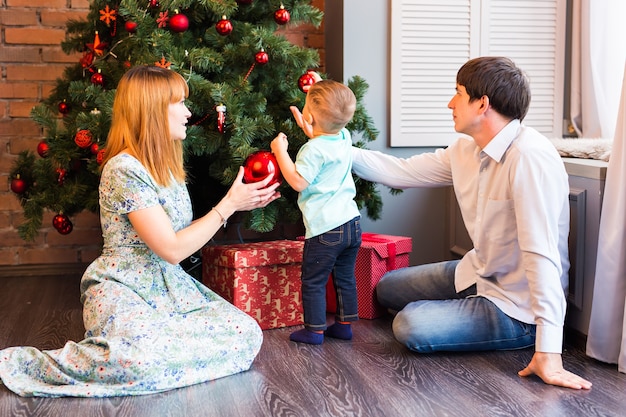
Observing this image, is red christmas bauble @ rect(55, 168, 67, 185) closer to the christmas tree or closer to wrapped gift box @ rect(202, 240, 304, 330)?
the christmas tree

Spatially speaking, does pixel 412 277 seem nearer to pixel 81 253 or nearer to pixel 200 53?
pixel 200 53

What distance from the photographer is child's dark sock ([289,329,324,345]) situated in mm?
2594

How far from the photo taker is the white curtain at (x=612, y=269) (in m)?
2.30

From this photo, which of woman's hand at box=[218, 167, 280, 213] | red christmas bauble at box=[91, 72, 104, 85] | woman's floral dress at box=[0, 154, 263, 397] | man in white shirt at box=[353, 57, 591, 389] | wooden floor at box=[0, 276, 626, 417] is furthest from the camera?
red christmas bauble at box=[91, 72, 104, 85]

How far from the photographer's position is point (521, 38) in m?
3.51

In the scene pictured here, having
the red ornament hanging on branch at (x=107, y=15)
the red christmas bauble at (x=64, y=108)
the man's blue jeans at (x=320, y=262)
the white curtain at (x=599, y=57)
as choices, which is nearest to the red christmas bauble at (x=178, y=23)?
the red ornament hanging on branch at (x=107, y=15)

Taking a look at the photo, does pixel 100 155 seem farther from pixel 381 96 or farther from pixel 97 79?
pixel 381 96

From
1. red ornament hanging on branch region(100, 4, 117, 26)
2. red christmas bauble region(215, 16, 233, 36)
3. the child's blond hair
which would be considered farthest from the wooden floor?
red ornament hanging on branch region(100, 4, 117, 26)

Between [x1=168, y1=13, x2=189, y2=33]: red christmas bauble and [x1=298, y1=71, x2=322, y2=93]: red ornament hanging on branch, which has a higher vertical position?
[x1=168, y1=13, x2=189, y2=33]: red christmas bauble

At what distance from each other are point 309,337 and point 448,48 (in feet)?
5.13

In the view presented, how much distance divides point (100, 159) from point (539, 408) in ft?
5.48

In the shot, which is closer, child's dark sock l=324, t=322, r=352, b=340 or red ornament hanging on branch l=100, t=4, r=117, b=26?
child's dark sock l=324, t=322, r=352, b=340

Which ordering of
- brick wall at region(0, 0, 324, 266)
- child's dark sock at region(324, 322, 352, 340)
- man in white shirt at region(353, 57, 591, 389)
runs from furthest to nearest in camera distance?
1. brick wall at region(0, 0, 324, 266)
2. child's dark sock at region(324, 322, 352, 340)
3. man in white shirt at region(353, 57, 591, 389)

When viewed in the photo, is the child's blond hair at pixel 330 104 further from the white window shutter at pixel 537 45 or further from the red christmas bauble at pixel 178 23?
the white window shutter at pixel 537 45
